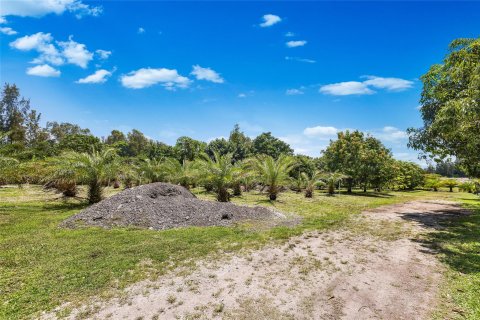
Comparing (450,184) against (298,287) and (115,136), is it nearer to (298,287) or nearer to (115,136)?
(298,287)

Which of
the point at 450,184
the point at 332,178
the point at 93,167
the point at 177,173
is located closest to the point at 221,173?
the point at 93,167

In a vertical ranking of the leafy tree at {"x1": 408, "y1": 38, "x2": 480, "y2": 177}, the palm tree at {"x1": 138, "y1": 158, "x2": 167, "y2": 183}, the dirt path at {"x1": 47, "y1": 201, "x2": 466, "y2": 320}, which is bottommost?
the dirt path at {"x1": 47, "y1": 201, "x2": 466, "y2": 320}

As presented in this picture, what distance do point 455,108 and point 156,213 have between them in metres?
10.7

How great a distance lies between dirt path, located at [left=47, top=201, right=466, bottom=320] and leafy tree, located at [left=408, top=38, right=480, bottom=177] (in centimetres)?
435

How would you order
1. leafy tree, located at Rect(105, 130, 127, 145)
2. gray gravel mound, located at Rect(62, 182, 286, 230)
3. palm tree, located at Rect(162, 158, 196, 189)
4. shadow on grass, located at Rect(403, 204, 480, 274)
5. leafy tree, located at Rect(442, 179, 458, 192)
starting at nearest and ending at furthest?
shadow on grass, located at Rect(403, 204, 480, 274), gray gravel mound, located at Rect(62, 182, 286, 230), palm tree, located at Rect(162, 158, 196, 189), leafy tree, located at Rect(442, 179, 458, 192), leafy tree, located at Rect(105, 130, 127, 145)

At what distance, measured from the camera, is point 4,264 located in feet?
18.6

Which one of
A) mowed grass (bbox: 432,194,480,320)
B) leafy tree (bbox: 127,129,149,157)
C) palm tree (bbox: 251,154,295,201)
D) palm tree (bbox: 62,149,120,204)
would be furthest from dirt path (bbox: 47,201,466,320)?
leafy tree (bbox: 127,129,149,157)

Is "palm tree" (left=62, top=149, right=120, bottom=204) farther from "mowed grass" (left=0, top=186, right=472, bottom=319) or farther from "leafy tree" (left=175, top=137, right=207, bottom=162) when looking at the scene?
"leafy tree" (left=175, top=137, right=207, bottom=162)

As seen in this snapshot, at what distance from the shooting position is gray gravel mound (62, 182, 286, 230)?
955 cm

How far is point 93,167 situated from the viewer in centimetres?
1337

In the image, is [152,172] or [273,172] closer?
[273,172]

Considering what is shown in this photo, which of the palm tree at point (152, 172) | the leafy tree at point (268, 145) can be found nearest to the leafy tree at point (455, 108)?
the palm tree at point (152, 172)

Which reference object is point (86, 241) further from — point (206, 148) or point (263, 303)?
point (206, 148)

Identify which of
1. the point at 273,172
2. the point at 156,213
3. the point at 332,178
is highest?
the point at 273,172
